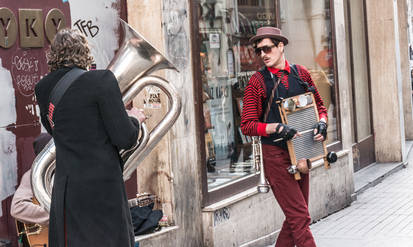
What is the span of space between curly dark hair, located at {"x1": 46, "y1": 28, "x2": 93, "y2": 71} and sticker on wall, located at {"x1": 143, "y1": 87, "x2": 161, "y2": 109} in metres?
2.16

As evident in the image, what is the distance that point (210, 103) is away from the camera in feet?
23.5

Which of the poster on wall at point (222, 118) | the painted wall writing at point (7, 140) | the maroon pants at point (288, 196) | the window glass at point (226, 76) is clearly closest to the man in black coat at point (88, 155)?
the painted wall writing at point (7, 140)

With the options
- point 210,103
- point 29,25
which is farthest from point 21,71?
point 210,103

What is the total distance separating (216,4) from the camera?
7.36 m

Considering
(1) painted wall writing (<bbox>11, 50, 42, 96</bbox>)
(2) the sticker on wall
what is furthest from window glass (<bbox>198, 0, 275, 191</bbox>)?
(1) painted wall writing (<bbox>11, 50, 42, 96</bbox>)

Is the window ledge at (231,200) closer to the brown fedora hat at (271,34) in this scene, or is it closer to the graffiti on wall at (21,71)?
the brown fedora hat at (271,34)

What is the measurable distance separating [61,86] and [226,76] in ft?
12.6

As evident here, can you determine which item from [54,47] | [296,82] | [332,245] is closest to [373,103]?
[332,245]

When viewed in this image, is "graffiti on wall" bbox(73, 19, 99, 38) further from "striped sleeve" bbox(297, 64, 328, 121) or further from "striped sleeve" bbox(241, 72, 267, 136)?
"striped sleeve" bbox(297, 64, 328, 121)

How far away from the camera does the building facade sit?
580 cm

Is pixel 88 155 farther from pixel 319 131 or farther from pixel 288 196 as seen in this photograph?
pixel 319 131

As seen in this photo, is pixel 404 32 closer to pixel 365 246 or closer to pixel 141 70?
pixel 365 246

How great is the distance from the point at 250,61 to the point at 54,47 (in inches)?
168

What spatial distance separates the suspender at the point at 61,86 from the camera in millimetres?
3848
